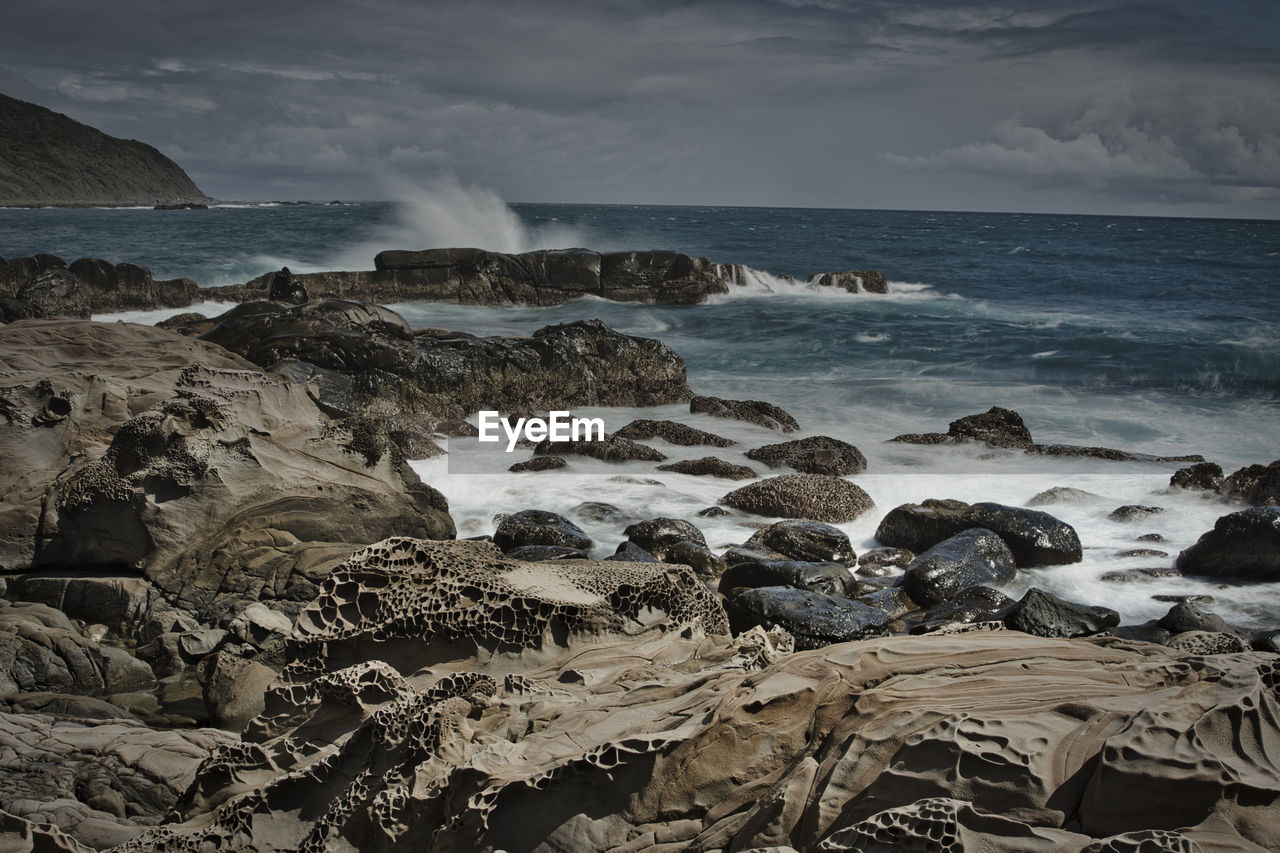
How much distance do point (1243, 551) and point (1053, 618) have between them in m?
2.55

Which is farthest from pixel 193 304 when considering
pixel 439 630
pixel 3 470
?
pixel 439 630

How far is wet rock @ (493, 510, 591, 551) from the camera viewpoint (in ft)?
25.0

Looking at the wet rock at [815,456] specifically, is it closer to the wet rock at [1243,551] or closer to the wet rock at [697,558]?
the wet rock at [697,558]

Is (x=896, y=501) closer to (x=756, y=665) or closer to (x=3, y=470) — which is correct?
(x=756, y=665)

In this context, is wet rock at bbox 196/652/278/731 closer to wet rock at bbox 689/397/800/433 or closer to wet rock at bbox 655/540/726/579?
wet rock at bbox 655/540/726/579

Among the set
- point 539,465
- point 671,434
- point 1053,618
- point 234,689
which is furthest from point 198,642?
point 671,434

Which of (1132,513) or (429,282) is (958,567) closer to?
(1132,513)

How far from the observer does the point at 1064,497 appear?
30.9ft

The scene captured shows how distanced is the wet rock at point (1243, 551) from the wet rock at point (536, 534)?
4.89m

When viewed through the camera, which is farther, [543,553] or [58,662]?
[543,553]

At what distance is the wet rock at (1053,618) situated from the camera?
594cm

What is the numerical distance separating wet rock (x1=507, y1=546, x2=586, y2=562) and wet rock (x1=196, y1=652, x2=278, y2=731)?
250 centimetres

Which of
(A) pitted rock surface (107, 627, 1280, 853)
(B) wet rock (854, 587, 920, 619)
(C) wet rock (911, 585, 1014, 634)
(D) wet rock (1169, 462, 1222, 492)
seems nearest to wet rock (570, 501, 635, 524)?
(B) wet rock (854, 587, 920, 619)

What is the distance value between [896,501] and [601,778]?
25.6 feet
